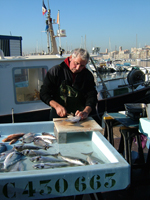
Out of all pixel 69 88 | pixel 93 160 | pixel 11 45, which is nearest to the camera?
pixel 93 160

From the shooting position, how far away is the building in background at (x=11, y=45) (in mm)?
10961

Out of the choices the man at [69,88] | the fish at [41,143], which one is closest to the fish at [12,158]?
the fish at [41,143]

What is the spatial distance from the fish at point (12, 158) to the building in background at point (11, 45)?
387 inches

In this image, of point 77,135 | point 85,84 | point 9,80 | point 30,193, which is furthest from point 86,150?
point 9,80

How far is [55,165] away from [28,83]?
654cm

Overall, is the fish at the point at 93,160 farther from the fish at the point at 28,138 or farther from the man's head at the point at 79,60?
the man's head at the point at 79,60

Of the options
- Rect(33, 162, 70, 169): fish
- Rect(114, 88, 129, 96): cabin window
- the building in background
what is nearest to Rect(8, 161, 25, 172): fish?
Rect(33, 162, 70, 169): fish

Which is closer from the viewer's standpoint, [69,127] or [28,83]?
[69,127]

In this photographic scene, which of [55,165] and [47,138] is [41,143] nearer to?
[47,138]

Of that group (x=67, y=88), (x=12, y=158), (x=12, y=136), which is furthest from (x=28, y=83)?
(x=12, y=158)

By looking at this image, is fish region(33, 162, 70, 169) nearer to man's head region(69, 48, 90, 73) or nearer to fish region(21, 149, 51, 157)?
fish region(21, 149, 51, 157)

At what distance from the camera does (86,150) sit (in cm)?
223

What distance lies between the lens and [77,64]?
Answer: 9.20 ft

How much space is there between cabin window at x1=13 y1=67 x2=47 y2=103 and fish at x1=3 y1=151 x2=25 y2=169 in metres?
5.28
